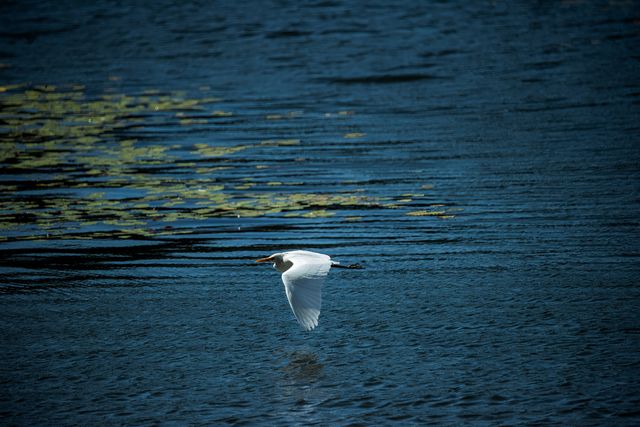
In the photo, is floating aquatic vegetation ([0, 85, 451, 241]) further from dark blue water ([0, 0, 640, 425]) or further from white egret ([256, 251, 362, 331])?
white egret ([256, 251, 362, 331])

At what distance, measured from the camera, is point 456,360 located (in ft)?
22.6

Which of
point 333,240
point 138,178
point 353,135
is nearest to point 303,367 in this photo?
point 333,240

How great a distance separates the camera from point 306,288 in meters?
7.07

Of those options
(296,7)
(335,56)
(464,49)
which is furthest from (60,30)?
(464,49)

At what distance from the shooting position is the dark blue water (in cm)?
653

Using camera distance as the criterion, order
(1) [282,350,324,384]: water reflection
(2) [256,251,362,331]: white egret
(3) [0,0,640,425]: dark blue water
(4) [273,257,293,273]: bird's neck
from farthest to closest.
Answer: (4) [273,257,293,273]: bird's neck, (2) [256,251,362,331]: white egret, (1) [282,350,324,384]: water reflection, (3) [0,0,640,425]: dark blue water

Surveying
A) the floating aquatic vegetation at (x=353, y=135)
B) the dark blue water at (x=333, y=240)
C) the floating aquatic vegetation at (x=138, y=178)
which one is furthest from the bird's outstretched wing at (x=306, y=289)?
the floating aquatic vegetation at (x=353, y=135)

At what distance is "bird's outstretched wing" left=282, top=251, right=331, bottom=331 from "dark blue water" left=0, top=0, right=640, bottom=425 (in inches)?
11.5

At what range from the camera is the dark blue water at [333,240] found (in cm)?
653

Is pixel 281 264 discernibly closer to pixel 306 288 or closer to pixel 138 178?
pixel 306 288

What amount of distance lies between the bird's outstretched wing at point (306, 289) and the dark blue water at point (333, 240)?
0.96 ft

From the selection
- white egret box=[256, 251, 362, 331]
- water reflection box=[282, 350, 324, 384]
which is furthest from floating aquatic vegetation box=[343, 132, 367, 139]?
water reflection box=[282, 350, 324, 384]

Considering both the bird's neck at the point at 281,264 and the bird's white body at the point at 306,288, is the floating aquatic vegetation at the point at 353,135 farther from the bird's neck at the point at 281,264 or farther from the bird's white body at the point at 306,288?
the bird's white body at the point at 306,288

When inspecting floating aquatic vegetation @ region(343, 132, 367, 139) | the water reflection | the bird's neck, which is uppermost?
the bird's neck
